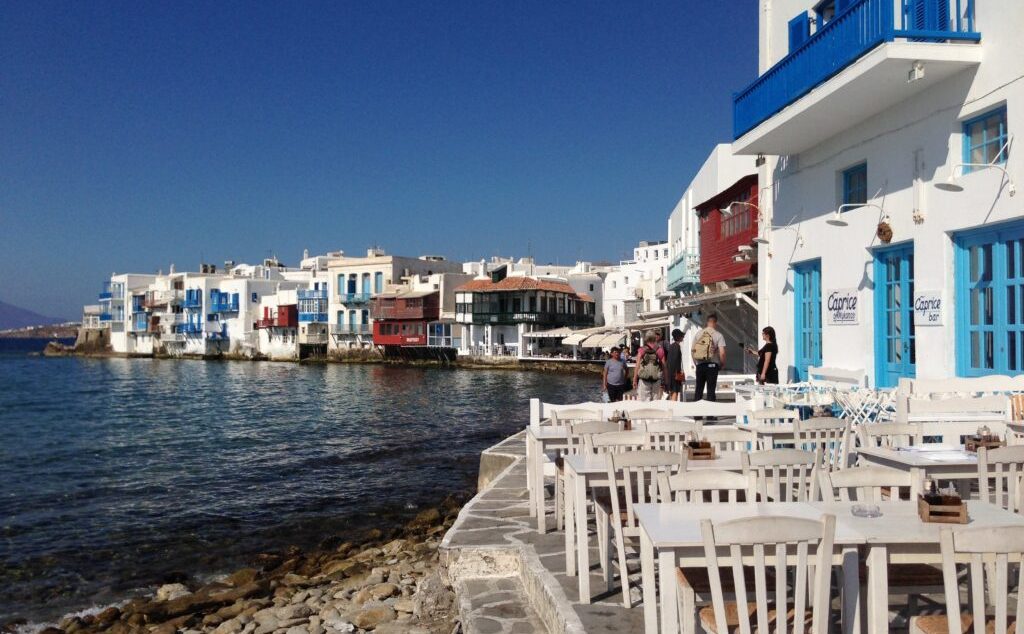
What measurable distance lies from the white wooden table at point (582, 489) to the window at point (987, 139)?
4.66 meters

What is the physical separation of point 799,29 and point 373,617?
32.4 ft

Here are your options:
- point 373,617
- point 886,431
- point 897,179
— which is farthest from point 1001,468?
point 897,179

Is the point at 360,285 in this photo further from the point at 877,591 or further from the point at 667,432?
the point at 877,591

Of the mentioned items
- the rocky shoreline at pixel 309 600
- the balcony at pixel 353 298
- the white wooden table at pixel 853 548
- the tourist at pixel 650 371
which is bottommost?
the rocky shoreline at pixel 309 600

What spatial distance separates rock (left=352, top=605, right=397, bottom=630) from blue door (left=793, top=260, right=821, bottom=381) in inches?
283

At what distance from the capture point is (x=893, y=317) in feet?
32.7

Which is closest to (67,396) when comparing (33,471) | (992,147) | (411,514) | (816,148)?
(33,471)

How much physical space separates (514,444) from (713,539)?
9534 mm

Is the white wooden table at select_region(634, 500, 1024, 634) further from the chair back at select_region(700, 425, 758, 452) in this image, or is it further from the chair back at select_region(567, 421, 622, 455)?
the chair back at select_region(567, 421, 622, 455)

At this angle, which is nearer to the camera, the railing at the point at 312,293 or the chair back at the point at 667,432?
the chair back at the point at 667,432

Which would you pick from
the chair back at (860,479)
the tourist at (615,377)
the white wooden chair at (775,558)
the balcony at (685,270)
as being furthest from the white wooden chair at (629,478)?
the balcony at (685,270)

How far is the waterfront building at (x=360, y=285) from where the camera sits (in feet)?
235

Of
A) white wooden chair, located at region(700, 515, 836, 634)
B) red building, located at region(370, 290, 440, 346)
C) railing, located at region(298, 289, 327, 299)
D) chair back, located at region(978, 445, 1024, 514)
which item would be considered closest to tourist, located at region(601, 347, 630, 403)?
chair back, located at region(978, 445, 1024, 514)

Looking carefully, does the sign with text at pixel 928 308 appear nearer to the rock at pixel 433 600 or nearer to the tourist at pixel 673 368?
the tourist at pixel 673 368
